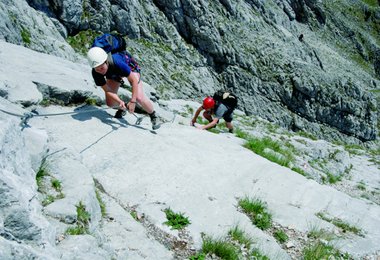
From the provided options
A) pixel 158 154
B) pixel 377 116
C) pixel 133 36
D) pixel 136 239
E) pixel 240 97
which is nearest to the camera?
pixel 136 239

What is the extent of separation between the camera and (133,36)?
1416 inches

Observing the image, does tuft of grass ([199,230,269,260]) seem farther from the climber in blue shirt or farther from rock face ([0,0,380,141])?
rock face ([0,0,380,141])

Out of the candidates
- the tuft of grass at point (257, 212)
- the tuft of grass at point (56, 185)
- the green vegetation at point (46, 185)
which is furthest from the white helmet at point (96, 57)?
the tuft of grass at point (257, 212)

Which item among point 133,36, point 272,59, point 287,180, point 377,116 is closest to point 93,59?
point 287,180

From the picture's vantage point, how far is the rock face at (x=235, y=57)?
33688 mm

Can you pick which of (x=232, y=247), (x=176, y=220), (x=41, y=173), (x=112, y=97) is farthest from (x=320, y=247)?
(x=112, y=97)

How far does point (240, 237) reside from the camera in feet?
20.8

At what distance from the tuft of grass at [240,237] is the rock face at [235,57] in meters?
24.6

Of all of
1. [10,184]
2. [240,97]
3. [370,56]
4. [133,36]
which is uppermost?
[370,56]

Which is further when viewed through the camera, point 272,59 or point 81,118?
point 272,59

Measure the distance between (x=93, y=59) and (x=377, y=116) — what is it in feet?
161

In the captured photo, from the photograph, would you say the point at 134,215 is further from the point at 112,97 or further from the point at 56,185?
the point at 112,97

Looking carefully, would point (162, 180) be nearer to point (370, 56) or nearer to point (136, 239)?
point (136, 239)

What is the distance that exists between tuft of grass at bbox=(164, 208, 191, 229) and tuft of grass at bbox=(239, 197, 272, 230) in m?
1.56
